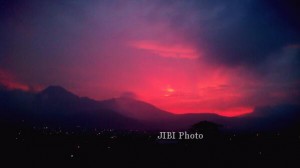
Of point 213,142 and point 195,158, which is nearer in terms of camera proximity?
point 195,158

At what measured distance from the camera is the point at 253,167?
3152cm

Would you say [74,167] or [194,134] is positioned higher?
[194,134]

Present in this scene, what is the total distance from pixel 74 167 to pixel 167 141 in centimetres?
2966

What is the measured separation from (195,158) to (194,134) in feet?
58.4

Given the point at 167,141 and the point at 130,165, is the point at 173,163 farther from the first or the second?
the point at 167,141

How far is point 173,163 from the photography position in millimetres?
34000

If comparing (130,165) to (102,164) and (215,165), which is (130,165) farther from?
(215,165)

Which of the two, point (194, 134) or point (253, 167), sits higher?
point (194, 134)

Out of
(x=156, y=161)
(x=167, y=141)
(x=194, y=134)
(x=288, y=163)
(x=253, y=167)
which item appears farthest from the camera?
(x=167, y=141)

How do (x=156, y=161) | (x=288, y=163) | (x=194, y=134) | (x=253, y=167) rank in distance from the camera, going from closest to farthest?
(x=253, y=167), (x=288, y=163), (x=156, y=161), (x=194, y=134)

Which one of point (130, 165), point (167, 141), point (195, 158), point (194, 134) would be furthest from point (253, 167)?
point (167, 141)

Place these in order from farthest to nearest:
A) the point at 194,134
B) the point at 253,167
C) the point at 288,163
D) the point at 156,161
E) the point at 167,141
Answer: the point at 167,141 < the point at 194,134 < the point at 156,161 < the point at 288,163 < the point at 253,167

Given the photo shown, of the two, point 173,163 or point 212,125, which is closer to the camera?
point 173,163

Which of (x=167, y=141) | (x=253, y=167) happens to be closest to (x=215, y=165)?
(x=253, y=167)
